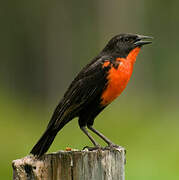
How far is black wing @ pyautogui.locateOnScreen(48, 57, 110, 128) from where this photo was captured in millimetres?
5207

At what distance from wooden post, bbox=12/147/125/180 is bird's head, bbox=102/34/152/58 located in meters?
1.58

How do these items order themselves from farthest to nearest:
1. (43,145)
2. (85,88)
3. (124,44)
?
1. (124,44)
2. (85,88)
3. (43,145)

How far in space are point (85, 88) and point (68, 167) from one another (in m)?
1.20

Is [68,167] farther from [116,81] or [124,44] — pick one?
[124,44]

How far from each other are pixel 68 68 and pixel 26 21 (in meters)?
6.57

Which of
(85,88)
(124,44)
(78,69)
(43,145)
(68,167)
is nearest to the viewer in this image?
(68,167)

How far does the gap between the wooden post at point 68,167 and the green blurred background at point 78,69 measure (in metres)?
4.21

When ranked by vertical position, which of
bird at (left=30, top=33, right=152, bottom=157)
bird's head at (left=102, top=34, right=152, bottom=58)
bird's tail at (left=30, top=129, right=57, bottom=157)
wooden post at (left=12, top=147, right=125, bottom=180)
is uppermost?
bird's head at (left=102, top=34, right=152, bottom=58)

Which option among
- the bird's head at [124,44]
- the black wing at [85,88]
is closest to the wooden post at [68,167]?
the black wing at [85,88]

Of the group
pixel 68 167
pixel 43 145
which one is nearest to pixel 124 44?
pixel 43 145

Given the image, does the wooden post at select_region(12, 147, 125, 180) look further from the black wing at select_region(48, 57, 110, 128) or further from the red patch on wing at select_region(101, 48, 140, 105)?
the red patch on wing at select_region(101, 48, 140, 105)

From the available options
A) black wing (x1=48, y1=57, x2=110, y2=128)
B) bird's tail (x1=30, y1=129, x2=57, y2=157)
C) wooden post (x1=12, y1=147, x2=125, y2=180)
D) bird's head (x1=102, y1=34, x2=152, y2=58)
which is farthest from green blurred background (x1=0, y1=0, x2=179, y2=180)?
wooden post (x1=12, y1=147, x2=125, y2=180)

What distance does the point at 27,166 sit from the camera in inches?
171

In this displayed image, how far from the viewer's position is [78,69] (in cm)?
2394
